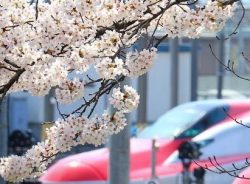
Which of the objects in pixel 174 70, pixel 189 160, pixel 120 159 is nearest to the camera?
pixel 120 159

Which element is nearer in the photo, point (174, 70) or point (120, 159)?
point (120, 159)

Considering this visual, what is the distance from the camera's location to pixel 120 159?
8922 mm

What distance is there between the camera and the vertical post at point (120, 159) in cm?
886

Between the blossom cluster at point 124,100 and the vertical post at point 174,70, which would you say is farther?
the vertical post at point 174,70

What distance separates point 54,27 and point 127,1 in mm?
427

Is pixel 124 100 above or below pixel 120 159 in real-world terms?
above

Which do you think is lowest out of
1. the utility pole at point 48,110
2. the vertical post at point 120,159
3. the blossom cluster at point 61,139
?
the utility pole at point 48,110

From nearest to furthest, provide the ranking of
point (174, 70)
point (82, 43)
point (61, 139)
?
1. point (82, 43)
2. point (61, 139)
3. point (174, 70)

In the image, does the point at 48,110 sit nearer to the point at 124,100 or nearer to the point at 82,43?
the point at 124,100

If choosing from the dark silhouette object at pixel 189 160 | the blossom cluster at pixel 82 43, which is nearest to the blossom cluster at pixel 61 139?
the blossom cluster at pixel 82 43

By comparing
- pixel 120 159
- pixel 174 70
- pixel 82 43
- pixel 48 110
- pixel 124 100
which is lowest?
pixel 48 110

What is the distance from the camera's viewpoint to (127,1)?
15.7ft

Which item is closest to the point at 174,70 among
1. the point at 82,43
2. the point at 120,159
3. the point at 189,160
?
the point at 189,160

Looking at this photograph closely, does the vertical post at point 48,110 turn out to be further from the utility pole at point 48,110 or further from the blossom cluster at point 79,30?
the blossom cluster at point 79,30
